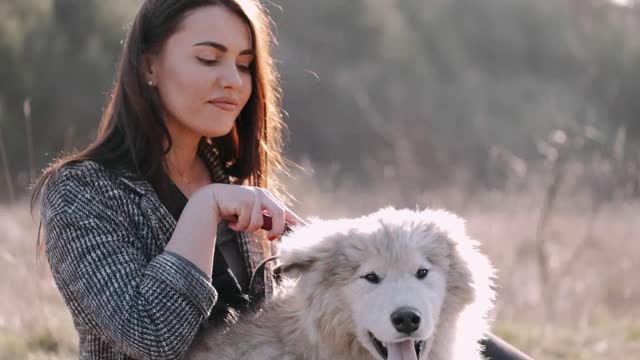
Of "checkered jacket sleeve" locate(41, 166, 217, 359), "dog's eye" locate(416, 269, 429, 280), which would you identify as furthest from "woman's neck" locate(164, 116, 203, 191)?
"dog's eye" locate(416, 269, 429, 280)

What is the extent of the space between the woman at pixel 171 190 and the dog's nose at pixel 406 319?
→ 47 cm

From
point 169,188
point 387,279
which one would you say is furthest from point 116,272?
point 387,279

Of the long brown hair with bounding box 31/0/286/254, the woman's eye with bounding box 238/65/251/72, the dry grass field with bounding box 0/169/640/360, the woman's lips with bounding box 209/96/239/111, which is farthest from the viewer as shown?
the dry grass field with bounding box 0/169/640/360

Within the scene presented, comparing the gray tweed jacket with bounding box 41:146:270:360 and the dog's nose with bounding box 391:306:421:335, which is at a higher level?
the dog's nose with bounding box 391:306:421:335

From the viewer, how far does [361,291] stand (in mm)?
2707

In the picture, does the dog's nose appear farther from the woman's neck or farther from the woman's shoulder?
the woman's neck

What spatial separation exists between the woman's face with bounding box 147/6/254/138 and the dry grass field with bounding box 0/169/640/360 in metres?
2.49

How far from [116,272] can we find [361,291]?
27.4 inches

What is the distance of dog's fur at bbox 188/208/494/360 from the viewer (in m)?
2.70

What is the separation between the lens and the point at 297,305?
285cm

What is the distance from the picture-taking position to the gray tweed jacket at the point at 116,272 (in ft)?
8.29

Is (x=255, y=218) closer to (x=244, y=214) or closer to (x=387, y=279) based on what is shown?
(x=244, y=214)

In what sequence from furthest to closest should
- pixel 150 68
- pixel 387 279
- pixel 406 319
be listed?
pixel 150 68, pixel 387 279, pixel 406 319

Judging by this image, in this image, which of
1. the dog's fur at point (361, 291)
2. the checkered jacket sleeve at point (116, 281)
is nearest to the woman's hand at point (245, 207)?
the dog's fur at point (361, 291)
